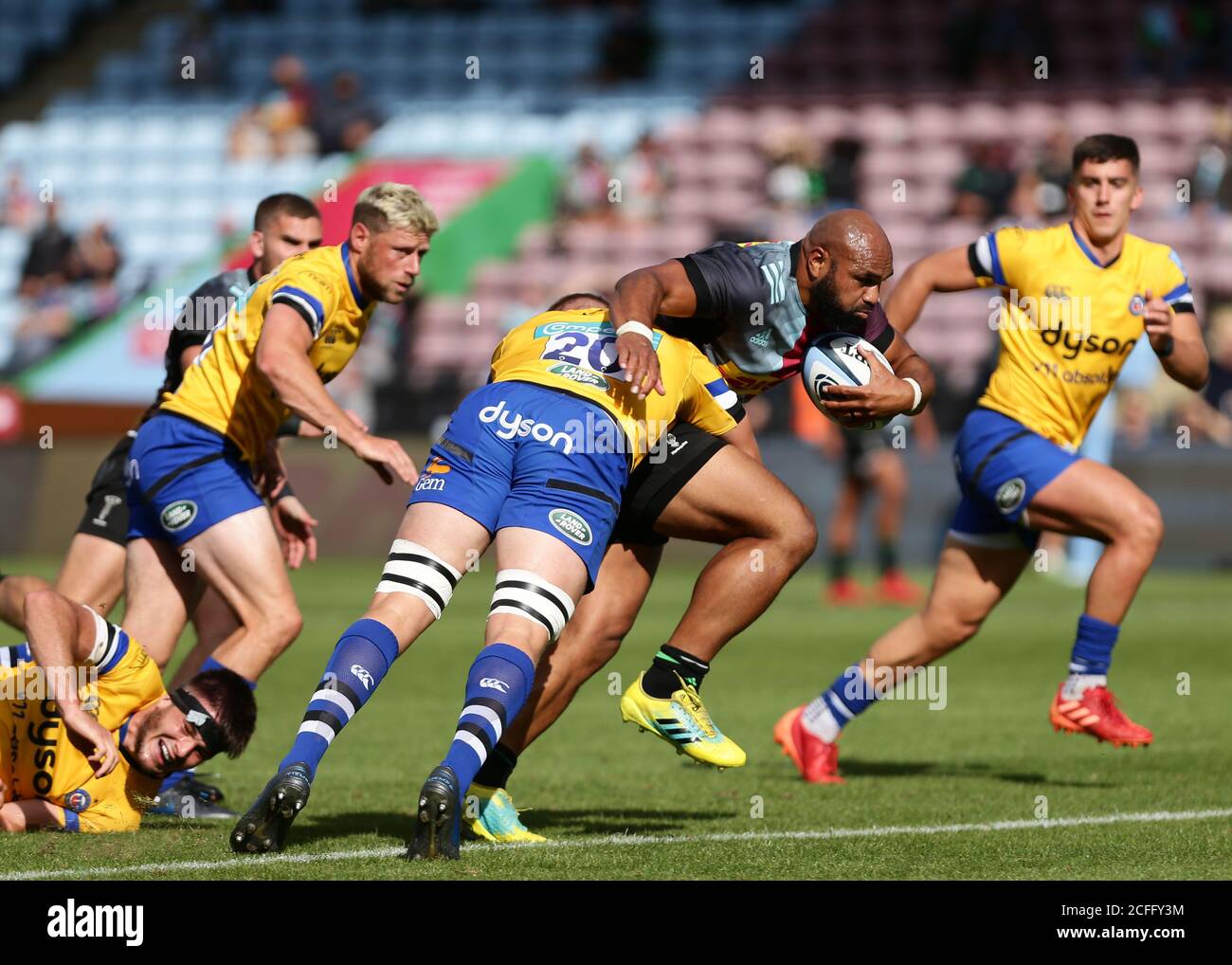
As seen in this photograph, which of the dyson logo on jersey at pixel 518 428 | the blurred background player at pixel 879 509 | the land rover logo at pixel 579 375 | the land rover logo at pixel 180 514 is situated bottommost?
the blurred background player at pixel 879 509

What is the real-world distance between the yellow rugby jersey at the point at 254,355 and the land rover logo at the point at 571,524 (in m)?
1.34

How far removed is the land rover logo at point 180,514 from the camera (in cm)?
660

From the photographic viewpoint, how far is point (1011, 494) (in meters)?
7.63

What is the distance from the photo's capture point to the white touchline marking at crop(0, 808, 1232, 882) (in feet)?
17.3

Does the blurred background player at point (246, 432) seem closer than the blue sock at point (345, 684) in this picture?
No

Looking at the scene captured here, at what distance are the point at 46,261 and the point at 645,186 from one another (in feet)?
26.9

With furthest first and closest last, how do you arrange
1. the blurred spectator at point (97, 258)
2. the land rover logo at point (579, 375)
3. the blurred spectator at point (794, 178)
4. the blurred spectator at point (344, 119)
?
the blurred spectator at point (344, 119) → the blurred spectator at point (97, 258) → the blurred spectator at point (794, 178) → the land rover logo at point (579, 375)

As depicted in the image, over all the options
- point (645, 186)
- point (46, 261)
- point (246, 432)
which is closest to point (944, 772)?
point (246, 432)

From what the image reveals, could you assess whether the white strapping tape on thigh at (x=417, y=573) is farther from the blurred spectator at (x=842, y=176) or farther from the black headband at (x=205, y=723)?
the blurred spectator at (x=842, y=176)

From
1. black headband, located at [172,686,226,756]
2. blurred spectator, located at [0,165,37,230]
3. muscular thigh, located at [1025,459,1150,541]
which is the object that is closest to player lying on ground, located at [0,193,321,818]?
black headband, located at [172,686,226,756]
